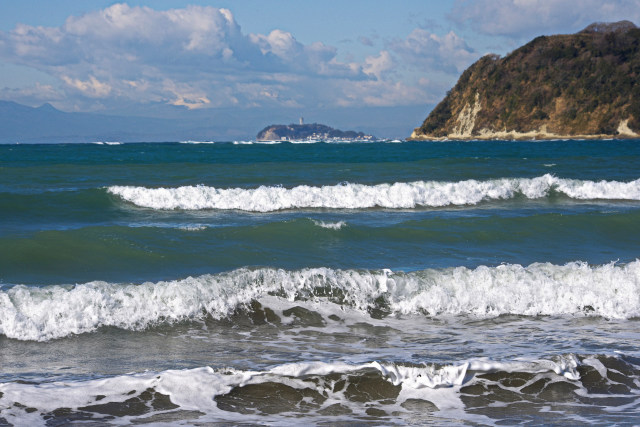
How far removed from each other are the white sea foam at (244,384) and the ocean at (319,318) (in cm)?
2

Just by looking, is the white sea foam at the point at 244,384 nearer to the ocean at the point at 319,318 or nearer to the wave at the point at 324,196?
the ocean at the point at 319,318

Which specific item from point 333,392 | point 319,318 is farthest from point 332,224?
point 333,392

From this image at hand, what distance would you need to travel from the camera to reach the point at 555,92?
107250 millimetres

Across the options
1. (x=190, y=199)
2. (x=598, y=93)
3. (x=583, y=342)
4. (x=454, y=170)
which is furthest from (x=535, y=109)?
(x=583, y=342)

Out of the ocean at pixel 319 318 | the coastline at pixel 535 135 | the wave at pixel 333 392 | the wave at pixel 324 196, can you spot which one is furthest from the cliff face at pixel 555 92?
the wave at pixel 333 392

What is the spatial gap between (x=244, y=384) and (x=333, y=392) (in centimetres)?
79

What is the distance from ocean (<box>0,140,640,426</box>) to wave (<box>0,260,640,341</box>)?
0.08ft

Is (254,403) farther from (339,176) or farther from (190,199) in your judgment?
(339,176)

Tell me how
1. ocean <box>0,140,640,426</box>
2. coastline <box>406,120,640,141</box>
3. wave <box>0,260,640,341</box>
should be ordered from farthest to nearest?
coastline <box>406,120,640,141</box> → wave <box>0,260,640,341</box> → ocean <box>0,140,640,426</box>

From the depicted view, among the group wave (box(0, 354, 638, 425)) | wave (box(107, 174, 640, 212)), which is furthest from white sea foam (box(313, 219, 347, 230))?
wave (box(0, 354, 638, 425))

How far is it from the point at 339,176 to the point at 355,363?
58.9 feet

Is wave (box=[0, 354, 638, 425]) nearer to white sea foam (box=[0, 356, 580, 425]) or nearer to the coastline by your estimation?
white sea foam (box=[0, 356, 580, 425])

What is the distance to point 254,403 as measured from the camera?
17.1 ft

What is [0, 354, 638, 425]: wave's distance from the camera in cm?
497
